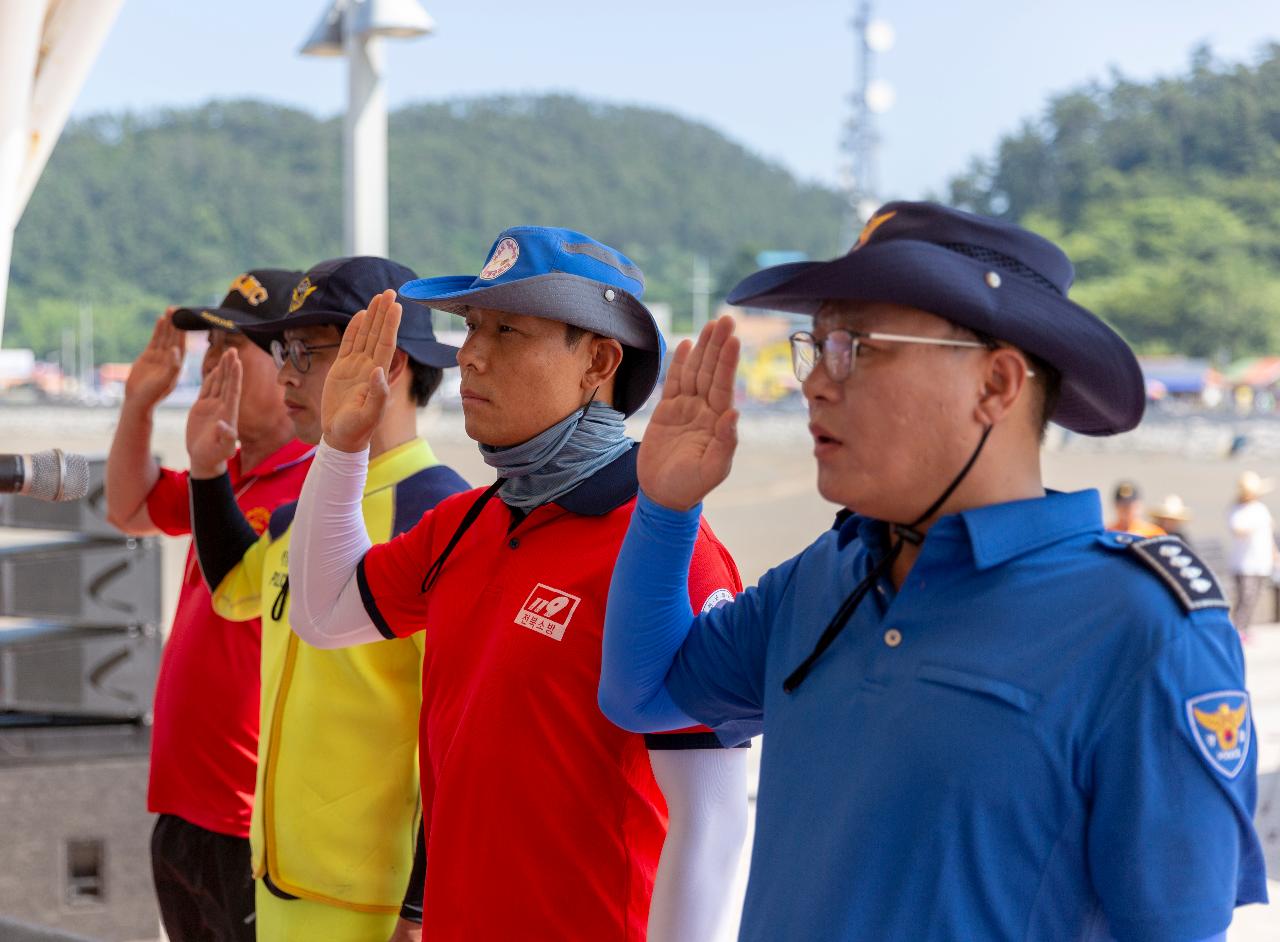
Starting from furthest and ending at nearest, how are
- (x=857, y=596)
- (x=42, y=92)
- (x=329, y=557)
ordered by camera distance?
(x=42, y=92), (x=329, y=557), (x=857, y=596)

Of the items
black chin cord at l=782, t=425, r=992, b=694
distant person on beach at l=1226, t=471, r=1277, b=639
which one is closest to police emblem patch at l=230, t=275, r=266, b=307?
black chin cord at l=782, t=425, r=992, b=694

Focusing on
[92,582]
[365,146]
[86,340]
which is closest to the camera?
[92,582]

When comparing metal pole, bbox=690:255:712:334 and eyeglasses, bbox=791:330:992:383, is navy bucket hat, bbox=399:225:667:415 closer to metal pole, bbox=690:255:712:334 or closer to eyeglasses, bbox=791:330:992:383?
eyeglasses, bbox=791:330:992:383

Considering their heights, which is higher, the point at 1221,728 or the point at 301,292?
the point at 301,292

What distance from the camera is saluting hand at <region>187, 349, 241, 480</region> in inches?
113

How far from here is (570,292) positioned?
211 centimetres

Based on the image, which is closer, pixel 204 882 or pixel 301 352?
pixel 301 352

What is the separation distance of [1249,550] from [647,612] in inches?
455

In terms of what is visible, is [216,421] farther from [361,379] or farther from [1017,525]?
[1017,525]

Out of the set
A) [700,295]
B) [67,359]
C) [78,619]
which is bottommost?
[78,619]

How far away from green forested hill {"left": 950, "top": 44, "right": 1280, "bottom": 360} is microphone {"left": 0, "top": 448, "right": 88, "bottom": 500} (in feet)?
255

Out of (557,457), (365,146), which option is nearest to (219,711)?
(557,457)

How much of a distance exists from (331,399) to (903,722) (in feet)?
3.68

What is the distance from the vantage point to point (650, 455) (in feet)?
5.74
